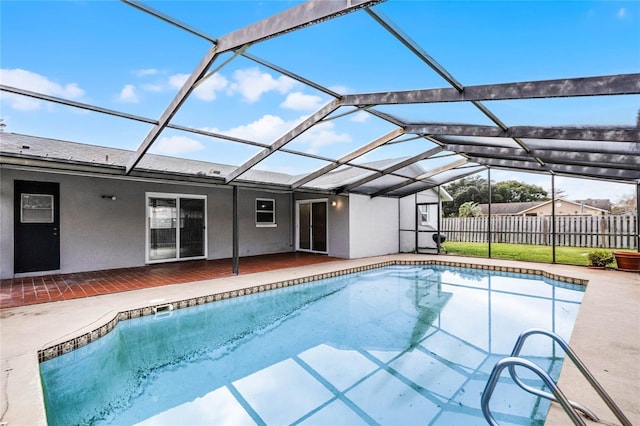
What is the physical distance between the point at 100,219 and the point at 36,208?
48.4 inches

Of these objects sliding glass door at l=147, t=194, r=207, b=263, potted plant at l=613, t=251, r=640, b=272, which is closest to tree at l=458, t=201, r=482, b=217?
potted plant at l=613, t=251, r=640, b=272

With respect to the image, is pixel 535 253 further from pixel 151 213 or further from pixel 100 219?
pixel 100 219

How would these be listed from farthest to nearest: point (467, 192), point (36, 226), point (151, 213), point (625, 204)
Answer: point (467, 192) < point (625, 204) < point (151, 213) < point (36, 226)

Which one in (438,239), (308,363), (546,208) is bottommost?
(308,363)

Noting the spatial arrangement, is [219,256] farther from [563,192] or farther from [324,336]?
[563,192]

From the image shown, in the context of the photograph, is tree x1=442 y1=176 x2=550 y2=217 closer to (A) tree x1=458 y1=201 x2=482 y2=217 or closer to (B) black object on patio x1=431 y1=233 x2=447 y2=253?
(A) tree x1=458 y1=201 x2=482 y2=217

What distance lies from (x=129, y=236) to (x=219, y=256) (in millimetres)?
2754

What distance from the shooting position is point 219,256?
405 inches

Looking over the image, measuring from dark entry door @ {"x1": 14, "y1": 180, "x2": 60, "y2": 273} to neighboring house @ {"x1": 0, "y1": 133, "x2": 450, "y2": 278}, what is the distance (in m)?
0.02

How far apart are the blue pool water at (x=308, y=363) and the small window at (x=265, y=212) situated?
522cm

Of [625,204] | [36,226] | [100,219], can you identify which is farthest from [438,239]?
[625,204]

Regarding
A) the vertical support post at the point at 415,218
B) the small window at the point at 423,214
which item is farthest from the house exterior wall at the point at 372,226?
the small window at the point at 423,214

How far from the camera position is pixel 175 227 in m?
9.23

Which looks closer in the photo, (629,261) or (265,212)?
(629,261)
